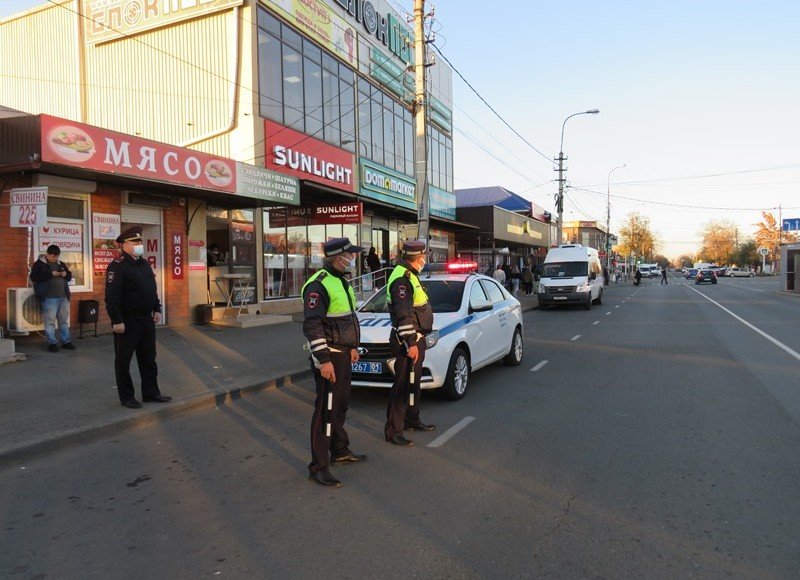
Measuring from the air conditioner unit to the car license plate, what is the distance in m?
6.77

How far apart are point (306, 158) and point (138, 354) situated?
39.9ft

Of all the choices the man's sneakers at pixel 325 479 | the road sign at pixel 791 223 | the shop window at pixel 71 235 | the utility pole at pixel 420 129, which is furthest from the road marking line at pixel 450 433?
the road sign at pixel 791 223

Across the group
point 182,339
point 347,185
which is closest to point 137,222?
point 182,339

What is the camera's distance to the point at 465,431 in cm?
592

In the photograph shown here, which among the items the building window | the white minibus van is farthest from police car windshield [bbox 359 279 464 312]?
the white minibus van

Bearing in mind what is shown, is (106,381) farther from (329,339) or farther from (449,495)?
(449,495)

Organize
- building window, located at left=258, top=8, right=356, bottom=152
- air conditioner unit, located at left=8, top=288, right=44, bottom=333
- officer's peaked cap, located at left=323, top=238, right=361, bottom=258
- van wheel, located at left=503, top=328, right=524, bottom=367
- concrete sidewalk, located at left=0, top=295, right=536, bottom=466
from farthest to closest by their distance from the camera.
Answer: building window, located at left=258, top=8, right=356, bottom=152 < air conditioner unit, located at left=8, top=288, right=44, bottom=333 < van wheel, located at left=503, top=328, right=524, bottom=367 < concrete sidewalk, located at left=0, top=295, right=536, bottom=466 < officer's peaked cap, located at left=323, top=238, right=361, bottom=258

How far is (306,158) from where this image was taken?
18016 mm

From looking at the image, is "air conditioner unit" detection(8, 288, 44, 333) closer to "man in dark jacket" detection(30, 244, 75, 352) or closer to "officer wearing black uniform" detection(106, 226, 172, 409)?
"man in dark jacket" detection(30, 244, 75, 352)

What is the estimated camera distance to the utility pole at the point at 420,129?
573 inches

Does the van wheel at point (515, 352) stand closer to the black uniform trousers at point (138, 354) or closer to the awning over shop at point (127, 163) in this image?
the black uniform trousers at point (138, 354)

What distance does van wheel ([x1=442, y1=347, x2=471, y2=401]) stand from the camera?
23.3 ft

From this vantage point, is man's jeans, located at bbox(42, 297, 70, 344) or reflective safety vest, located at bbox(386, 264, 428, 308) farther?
man's jeans, located at bbox(42, 297, 70, 344)

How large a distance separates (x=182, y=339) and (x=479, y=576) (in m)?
10.1
